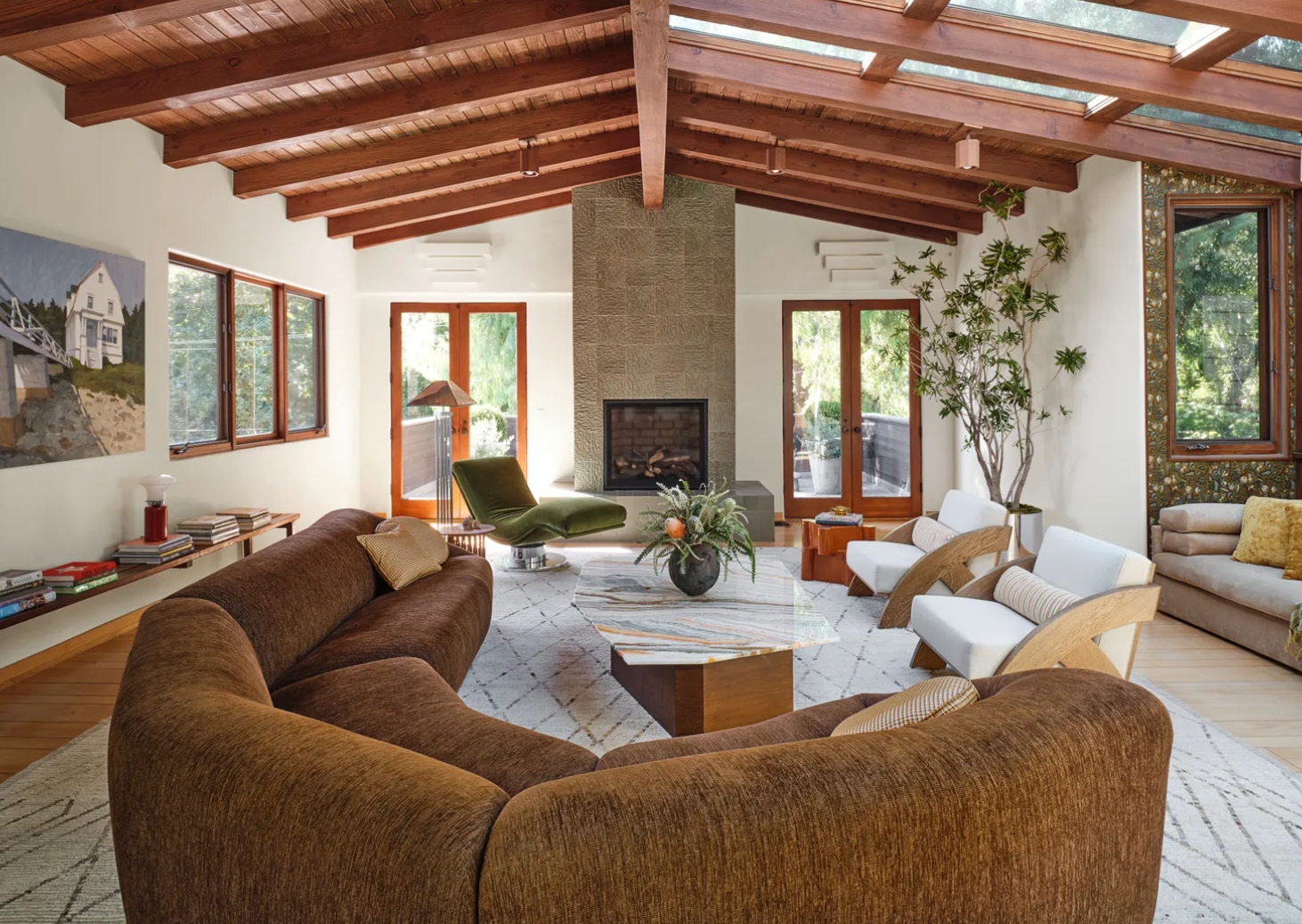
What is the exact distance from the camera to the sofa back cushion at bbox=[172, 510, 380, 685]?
2523 millimetres

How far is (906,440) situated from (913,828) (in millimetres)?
7753

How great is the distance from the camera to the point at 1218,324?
505 cm

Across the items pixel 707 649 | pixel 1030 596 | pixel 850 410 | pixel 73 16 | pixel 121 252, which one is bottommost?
pixel 707 649

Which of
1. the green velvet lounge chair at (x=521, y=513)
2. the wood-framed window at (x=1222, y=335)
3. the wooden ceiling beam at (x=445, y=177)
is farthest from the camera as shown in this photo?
the wooden ceiling beam at (x=445, y=177)

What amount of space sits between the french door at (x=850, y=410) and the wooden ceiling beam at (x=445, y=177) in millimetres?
2590

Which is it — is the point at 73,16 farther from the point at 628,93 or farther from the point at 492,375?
the point at 492,375

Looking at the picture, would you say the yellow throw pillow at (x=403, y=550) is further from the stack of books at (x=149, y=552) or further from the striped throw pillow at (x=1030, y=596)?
the striped throw pillow at (x=1030, y=596)

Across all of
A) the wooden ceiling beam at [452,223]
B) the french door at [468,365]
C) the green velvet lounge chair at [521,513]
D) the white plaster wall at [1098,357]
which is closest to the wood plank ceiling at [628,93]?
the white plaster wall at [1098,357]

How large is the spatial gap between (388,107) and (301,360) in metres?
2.87

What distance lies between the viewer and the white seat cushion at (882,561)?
179 inches

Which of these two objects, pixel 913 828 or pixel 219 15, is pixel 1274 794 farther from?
pixel 219 15

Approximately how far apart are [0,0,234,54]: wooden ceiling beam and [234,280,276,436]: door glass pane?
2.82 meters

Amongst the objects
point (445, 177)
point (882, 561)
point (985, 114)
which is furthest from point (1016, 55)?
point (445, 177)

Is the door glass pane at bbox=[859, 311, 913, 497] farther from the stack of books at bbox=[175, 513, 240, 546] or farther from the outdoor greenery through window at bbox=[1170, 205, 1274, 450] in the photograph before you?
the stack of books at bbox=[175, 513, 240, 546]
